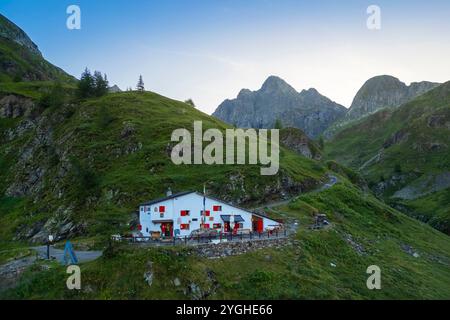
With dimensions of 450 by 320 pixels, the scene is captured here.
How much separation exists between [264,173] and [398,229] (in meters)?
31.6

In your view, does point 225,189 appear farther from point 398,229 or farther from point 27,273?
point 27,273

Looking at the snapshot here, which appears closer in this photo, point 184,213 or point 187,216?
point 184,213

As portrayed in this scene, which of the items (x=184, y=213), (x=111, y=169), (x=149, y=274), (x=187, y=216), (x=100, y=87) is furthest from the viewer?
(x=100, y=87)

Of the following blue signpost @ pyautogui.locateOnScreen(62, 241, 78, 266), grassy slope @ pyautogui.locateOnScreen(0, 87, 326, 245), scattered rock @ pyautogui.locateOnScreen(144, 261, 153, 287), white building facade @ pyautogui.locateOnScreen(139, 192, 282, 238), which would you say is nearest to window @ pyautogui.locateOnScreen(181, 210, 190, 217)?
white building facade @ pyautogui.locateOnScreen(139, 192, 282, 238)

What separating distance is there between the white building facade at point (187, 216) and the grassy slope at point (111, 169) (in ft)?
47.9

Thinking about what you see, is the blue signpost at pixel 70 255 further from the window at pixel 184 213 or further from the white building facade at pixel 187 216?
the window at pixel 184 213

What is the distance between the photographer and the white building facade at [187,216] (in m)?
58.3

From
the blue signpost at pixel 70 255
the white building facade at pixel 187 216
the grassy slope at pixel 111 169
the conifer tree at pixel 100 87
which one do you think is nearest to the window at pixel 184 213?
the white building facade at pixel 187 216

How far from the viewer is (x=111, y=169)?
96688 millimetres

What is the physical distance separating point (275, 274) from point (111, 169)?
196 feet

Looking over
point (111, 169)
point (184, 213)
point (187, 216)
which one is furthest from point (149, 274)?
point (111, 169)

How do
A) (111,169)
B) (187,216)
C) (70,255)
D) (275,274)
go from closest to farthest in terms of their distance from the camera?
1. (275,274)
2. (70,255)
3. (187,216)
4. (111,169)

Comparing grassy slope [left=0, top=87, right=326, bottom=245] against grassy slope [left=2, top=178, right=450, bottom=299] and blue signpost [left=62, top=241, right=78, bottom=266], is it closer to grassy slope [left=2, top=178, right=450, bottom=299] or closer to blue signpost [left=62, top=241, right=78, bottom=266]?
blue signpost [left=62, top=241, right=78, bottom=266]

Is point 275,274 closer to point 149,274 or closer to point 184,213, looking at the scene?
point 149,274
